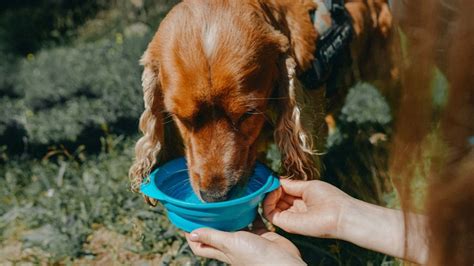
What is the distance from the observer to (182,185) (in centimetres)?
320

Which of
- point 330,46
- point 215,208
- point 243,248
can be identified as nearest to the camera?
point 243,248

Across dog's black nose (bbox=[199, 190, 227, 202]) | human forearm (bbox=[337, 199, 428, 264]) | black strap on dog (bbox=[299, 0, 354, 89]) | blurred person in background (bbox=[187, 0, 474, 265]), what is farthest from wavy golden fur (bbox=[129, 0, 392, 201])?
blurred person in background (bbox=[187, 0, 474, 265])

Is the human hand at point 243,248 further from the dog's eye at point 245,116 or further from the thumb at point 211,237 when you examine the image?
the dog's eye at point 245,116

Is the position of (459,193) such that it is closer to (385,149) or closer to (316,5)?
(316,5)

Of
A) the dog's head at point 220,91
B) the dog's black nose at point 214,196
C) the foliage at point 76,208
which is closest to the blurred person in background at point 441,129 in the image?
the dog's black nose at point 214,196

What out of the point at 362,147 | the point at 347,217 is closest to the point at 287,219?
the point at 347,217

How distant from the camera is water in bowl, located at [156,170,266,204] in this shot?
10.2ft

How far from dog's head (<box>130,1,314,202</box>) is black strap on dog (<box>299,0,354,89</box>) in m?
0.38

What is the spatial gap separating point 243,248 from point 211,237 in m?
0.20

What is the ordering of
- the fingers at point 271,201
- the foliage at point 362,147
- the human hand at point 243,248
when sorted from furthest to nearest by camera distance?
the foliage at point 362,147 → the fingers at point 271,201 → the human hand at point 243,248

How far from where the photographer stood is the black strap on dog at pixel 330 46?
348cm

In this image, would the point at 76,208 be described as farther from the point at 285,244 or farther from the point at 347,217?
the point at 347,217

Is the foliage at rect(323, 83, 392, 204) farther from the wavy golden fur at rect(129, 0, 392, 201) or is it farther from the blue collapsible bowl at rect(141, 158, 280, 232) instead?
the blue collapsible bowl at rect(141, 158, 280, 232)

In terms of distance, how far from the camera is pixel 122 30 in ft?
23.9
